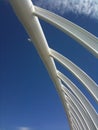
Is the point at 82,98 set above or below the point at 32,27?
above

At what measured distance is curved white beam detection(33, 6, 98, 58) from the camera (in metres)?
13.4

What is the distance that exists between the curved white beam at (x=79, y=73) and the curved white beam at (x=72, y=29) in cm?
454

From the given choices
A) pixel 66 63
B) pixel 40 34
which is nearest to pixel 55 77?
pixel 66 63

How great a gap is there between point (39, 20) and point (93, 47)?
2981mm

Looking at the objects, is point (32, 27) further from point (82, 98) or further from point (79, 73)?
point (82, 98)

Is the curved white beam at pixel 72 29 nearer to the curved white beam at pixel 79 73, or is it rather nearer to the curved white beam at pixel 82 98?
the curved white beam at pixel 79 73

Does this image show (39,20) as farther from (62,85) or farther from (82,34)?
(62,85)

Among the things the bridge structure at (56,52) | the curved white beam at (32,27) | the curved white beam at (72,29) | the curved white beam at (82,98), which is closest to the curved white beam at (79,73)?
the bridge structure at (56,52)

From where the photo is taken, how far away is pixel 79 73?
1867 cm

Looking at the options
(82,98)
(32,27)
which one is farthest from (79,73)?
(32,27)

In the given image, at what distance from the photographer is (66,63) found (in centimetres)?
1877

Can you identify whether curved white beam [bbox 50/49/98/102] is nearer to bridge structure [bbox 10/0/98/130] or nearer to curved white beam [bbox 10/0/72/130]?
bridge structure [bbox 10/0/98/130]

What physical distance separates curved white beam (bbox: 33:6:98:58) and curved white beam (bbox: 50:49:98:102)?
4.54 meters

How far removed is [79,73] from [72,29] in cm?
538
